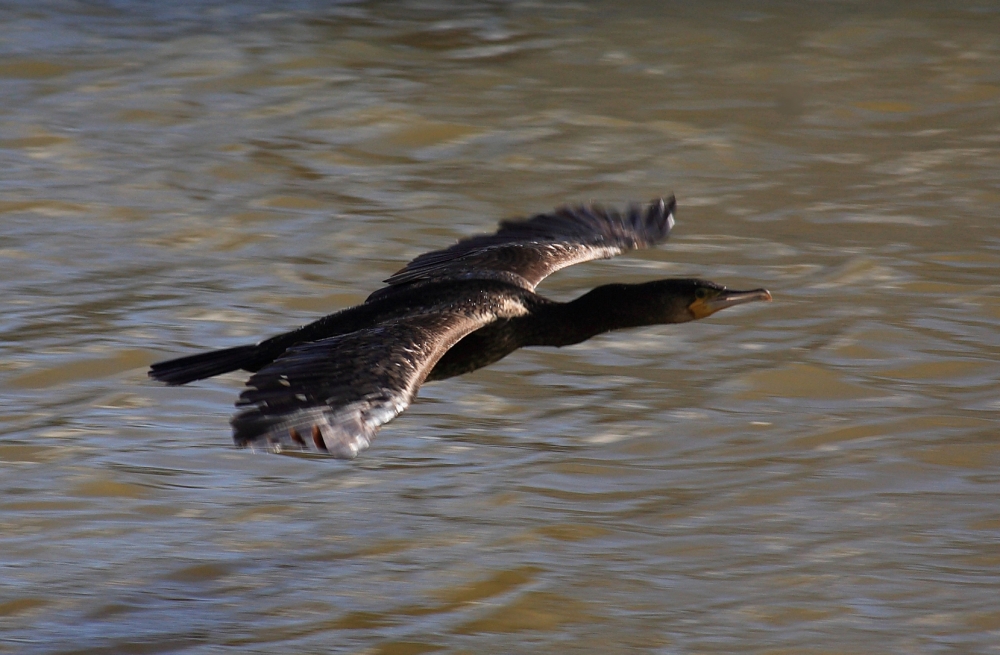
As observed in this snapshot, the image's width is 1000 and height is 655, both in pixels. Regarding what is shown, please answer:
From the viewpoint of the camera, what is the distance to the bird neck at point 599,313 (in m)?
5.95

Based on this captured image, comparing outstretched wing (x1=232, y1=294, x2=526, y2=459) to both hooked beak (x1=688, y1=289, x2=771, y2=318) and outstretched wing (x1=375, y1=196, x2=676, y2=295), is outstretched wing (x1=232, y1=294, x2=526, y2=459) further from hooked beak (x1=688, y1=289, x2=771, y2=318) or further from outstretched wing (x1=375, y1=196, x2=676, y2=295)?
hooked beak (x1=688, y1=289, x2=771, y2=318)

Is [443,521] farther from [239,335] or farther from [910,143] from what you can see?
[910,143]

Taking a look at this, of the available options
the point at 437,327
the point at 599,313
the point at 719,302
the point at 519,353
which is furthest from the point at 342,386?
the point at 519,353

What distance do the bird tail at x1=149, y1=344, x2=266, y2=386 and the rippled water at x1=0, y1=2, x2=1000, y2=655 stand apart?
2.72 ft

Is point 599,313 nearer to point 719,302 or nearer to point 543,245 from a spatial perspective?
point 719,302

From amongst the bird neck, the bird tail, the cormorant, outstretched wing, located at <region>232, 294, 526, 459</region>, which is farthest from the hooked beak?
the bird tail

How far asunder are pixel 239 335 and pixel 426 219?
1.74 m

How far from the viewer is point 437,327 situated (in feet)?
17.1

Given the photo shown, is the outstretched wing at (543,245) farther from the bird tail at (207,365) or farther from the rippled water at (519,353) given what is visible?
the rippled water at (519,353)

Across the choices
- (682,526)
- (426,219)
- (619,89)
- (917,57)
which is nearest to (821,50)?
(917,57)

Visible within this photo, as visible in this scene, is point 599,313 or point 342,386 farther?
point 599,313

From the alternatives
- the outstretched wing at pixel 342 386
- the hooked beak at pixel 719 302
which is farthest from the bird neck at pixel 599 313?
the outstretched wing at pixel 342 386

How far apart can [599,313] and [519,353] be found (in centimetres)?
185

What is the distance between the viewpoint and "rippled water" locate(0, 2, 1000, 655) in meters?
5.66
